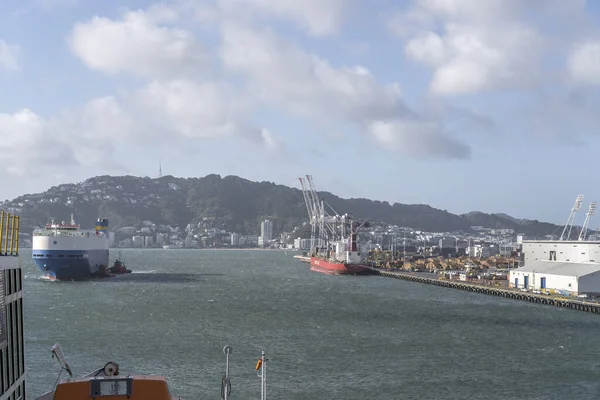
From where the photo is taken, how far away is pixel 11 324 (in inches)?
636

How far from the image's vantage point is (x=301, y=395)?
30.7 metres

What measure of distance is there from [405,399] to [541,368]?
11177mm

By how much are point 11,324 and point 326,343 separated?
3043 centimetres

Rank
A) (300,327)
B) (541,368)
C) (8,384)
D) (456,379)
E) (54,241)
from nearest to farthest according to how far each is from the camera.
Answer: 1. (8,384)
2. (456,379)
3. (541,368)
4. (300,327)
5. (54,241)

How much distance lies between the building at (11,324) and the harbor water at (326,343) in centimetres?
1456

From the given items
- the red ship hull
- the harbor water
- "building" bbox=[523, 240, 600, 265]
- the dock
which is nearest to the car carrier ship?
the harbor water

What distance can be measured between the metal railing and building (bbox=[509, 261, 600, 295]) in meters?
62.3

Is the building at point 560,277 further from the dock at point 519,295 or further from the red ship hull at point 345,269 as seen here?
the red ship hull at point 345,269

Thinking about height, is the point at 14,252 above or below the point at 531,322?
above

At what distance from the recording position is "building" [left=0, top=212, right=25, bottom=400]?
1516 cm

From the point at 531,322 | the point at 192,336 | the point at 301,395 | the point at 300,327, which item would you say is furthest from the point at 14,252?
the point at 531,322

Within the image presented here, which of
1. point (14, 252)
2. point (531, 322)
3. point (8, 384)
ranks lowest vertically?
point (531, 322)

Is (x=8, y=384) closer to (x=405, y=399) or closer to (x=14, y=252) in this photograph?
(x=14, y=252)

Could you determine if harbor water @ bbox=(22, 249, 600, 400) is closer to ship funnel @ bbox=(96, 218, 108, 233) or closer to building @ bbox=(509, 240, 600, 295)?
building @ bbox=(509, 240, 600, 295)
